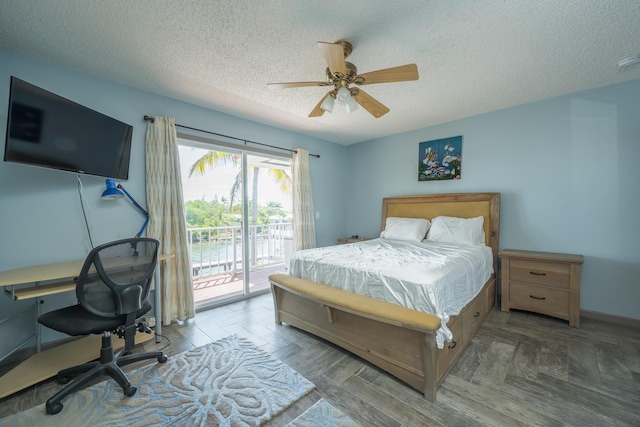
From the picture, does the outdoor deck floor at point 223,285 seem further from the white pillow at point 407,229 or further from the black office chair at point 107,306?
the white pillow at point 407,229

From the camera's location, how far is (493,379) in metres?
1.75

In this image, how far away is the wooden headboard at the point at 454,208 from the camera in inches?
126

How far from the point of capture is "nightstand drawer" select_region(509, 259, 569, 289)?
2566mm

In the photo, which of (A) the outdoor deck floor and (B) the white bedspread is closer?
(B) the white bedspread

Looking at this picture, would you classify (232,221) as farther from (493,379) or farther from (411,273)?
(493,379)

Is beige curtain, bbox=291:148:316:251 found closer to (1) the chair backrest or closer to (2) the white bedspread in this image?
(2) the white bedspread

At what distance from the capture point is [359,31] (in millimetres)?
1758

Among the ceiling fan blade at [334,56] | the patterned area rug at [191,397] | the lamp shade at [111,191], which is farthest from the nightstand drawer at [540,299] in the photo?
the lamp shade at [111,191]

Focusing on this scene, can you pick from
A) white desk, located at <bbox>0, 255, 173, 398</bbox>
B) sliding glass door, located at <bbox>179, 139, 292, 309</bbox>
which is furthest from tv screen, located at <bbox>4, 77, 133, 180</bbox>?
sliding glass door, located at <bbox>179, 139, 292, 309</bbox>

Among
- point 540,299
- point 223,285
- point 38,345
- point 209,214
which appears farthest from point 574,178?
point 38,345

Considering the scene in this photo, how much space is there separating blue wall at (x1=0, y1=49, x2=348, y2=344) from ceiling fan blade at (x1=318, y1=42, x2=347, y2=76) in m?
2.04

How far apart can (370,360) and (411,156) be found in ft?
10.6

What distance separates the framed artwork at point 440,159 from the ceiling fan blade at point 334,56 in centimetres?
254

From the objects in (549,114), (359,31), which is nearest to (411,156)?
(549,114)
